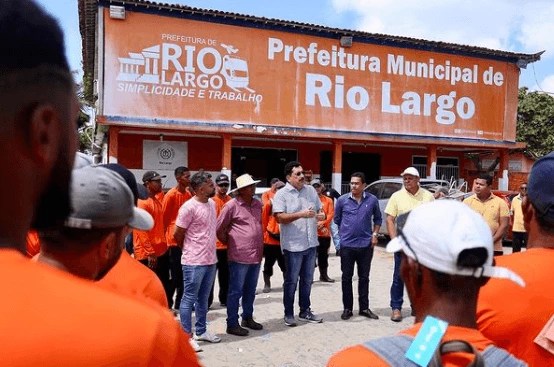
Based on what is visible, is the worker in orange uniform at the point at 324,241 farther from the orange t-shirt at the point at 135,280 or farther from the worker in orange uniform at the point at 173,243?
the orange t-shirt at the point at 135,280

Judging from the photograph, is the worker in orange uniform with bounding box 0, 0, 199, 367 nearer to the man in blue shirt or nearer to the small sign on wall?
the man in blue shirt

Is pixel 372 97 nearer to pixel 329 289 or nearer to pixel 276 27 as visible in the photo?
pixel 276 27

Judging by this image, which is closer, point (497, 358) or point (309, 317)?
point (497, 358)

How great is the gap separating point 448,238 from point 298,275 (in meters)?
5.38

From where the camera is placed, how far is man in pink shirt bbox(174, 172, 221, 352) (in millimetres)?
5645

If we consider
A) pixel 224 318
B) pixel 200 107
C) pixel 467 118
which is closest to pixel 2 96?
Answer: pixel 224 318

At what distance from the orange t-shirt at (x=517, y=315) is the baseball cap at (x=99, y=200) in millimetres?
1206

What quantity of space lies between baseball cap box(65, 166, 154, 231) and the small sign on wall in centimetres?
1629

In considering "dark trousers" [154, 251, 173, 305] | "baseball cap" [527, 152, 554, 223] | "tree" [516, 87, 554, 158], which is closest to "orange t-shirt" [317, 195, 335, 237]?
"dark trousers" [154, 251, 173, 305]

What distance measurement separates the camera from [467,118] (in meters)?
20.2

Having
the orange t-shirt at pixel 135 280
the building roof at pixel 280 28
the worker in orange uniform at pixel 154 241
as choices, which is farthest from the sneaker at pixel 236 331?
the building roof at pixel 280 28

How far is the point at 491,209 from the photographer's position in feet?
23.0

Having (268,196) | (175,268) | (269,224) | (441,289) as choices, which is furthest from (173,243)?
(441,289)

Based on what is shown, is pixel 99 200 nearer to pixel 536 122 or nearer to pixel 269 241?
pixel 269 241
